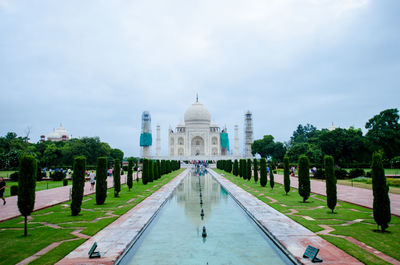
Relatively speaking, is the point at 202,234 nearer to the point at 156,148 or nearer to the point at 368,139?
the point at 368,139

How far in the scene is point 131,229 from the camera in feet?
22.6

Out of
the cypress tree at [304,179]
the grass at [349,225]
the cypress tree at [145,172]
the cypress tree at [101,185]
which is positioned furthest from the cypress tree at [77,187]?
the cypress tree at [145,172]

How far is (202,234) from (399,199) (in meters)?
8.52

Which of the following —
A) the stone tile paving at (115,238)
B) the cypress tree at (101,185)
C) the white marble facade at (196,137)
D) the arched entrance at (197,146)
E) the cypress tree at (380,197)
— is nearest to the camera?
the stone tile paving at (115,238)

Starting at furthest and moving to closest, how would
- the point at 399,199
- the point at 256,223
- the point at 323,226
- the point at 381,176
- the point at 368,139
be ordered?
the point at 368,139 < the point at 399,199 < the point at 256,223 < the point at 323,226 < the point at 381,176

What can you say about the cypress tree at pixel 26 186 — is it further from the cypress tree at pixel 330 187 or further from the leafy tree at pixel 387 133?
the leafy tree at pixel 387 133

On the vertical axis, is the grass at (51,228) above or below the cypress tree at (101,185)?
below

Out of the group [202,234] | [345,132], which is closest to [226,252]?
[202,234]

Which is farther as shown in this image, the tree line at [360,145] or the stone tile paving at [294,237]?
the tree line at [360,145]

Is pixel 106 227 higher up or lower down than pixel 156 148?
lower down

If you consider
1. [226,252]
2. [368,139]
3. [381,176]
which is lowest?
[226,252]

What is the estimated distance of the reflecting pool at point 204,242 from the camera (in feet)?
17.1

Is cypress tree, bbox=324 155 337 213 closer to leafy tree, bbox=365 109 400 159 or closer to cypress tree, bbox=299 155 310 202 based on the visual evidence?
cypress tree, bbox=299 155 310 202

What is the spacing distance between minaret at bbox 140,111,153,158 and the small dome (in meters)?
7.51
